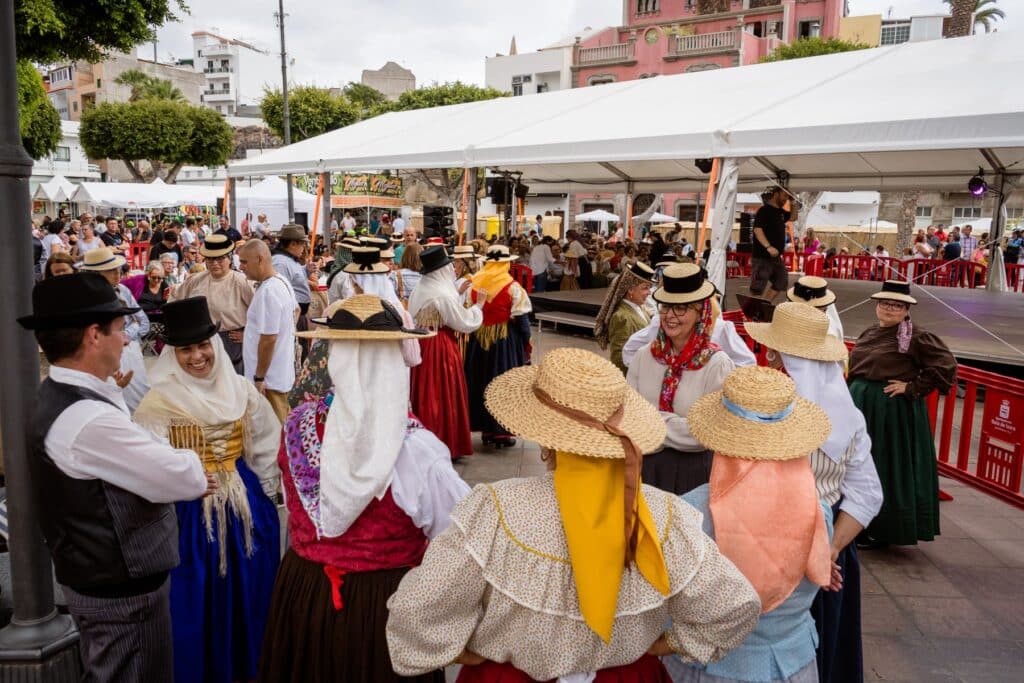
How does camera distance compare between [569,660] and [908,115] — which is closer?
[569,660]

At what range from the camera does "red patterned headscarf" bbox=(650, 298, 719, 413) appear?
11.6 ft

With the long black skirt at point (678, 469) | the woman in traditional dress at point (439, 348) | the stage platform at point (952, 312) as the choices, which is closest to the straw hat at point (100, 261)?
the woman in traditional dress at point (439, 348)

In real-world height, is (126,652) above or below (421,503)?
below

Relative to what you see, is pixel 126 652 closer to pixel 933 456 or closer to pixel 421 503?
pixel 421 503

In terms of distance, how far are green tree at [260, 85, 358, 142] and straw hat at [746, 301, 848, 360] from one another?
42477mm

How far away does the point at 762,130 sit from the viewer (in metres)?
7.09

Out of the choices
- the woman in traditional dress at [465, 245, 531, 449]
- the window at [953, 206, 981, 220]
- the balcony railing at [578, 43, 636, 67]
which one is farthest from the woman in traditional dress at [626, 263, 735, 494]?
the window at [953, 206, 981, 220]

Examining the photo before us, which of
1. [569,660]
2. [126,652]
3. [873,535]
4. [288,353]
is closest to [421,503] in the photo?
[569,660]

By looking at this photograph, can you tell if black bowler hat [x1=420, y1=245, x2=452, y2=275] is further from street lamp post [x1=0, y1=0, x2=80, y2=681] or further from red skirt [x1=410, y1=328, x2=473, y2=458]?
street lamp post [x1=0, y1=0, x2=80, y2=681]

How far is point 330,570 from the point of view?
2.23 metres

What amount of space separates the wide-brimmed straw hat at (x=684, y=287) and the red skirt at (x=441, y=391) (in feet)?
8.63

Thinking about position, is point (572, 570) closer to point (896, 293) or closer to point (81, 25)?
point (896, 293)

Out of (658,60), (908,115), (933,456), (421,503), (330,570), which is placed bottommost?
(933,456)

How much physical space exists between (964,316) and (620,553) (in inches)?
461
